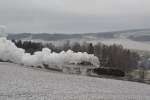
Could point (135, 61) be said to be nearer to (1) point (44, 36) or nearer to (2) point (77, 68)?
(2) point (77, 68)

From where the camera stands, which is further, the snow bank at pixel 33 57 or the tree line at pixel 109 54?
the tree line at pixel 109 54

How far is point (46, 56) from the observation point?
2363 inches

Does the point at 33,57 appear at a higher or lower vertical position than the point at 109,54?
higher

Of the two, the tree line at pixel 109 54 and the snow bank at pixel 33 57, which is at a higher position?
the snow bank at pixel 33 57

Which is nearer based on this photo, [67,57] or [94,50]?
[67,57]

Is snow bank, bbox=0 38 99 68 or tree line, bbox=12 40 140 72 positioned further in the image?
tree line, bbox=12 40 140 72

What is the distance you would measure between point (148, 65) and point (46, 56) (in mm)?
41730

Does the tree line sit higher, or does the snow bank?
the snow bank

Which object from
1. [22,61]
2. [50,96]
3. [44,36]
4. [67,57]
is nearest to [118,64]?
[67,57]

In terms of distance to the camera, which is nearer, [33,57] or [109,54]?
[33,57]

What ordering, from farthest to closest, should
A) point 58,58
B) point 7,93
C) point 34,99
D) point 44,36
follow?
point 44,36 < point 58,58 < point 7,93 < point 34,99

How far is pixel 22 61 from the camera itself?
57.4 meters

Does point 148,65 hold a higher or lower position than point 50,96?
lower

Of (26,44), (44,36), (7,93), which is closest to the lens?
(7,93)
